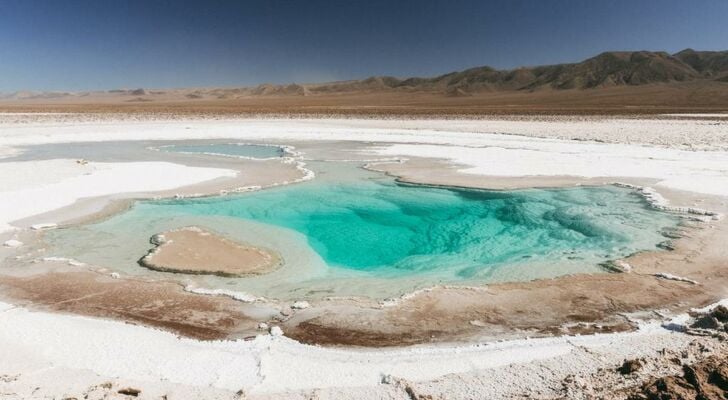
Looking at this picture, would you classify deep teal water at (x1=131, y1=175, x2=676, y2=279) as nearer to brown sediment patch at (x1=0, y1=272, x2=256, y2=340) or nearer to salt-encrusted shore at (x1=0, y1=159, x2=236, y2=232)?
salt-encrusted shore at (x1=0, y1=159, x2=236, y2=232)

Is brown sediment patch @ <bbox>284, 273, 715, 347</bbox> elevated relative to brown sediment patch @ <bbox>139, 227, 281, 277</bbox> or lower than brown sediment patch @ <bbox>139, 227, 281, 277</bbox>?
lower

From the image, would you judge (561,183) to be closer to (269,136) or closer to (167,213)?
(167,213)

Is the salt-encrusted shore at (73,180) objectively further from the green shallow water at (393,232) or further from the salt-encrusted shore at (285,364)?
the salt-encrusted shore at (285,364)

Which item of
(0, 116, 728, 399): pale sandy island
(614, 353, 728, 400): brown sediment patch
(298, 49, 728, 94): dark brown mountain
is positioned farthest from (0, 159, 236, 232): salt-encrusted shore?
(298, 49, 728, 94): dark brown mountain

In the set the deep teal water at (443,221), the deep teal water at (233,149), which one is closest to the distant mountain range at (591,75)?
the deep teal water at (233,149)

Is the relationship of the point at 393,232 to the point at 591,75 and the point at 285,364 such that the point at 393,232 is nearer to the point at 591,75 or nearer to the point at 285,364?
the point at 285,364

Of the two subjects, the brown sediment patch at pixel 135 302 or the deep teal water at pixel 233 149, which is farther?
the deep teal water at pixel 233 149

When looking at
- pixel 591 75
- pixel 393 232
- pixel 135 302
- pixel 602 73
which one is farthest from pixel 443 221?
pixel 602 73
